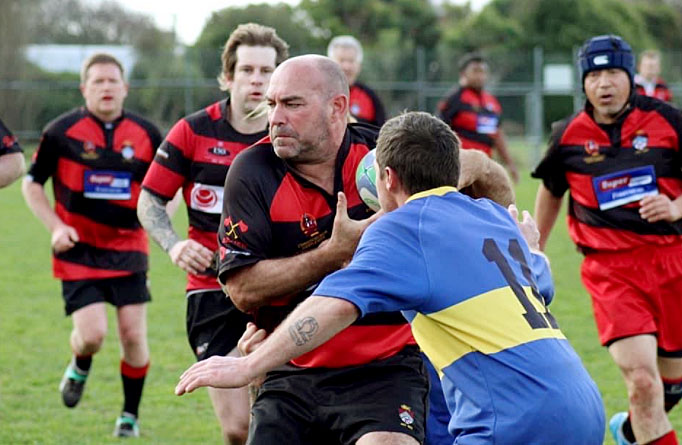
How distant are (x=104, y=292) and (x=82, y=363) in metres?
0.49

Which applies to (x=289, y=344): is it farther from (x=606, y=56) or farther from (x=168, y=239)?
(x=606, y=56)

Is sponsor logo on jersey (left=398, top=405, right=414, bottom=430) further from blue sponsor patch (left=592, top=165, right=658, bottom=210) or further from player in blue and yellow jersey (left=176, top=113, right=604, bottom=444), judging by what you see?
blue sponsor patch (left=592, top=165, right=658, bottom=210)

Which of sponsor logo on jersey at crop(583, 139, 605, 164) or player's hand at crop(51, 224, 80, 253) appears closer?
sponsor logo on jersey at crop(583, 139, 605, 164)

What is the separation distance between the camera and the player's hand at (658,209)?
5.94 meters

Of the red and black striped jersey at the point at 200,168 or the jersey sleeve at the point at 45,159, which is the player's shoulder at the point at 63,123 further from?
the red and black striped jersey at the point at 200,168

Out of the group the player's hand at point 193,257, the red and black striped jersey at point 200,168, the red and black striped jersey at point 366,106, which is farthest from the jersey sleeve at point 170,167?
the red and black striped jersey at point 366,106

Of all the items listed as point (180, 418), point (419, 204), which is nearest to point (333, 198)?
point (419, 204)

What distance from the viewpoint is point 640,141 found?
245 inches

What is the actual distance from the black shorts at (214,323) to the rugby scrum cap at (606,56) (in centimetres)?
242

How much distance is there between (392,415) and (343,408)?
7.2 inches

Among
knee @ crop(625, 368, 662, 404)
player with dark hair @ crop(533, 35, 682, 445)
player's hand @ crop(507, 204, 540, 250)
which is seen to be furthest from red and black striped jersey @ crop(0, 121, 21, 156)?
knee @ crop(625, 368, 662, 404)

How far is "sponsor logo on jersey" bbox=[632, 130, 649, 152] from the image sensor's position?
6.21 metres

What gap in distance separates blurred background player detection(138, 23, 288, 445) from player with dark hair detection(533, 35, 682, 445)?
1866 mm

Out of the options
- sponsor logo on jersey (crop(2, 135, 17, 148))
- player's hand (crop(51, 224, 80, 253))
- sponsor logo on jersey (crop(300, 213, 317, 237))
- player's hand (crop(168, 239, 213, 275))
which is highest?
sponsor logo on jersey (crop(2, 135, 17, 148))
